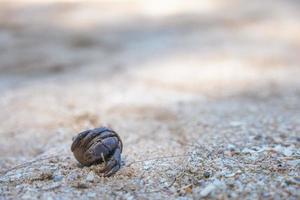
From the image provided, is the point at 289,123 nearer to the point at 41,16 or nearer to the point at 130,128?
the point at 130,128

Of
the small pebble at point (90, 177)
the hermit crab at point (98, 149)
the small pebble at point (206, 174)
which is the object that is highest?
the hermit crab at point (98, 149)

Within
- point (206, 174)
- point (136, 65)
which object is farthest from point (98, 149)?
point (136, 65)

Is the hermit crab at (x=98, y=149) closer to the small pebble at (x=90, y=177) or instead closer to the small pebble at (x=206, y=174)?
the small pebble at (x=90, y=177)

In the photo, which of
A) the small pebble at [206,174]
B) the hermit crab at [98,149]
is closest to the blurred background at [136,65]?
the hermit crab at [98,149]

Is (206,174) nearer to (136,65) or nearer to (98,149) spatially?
(98,149)

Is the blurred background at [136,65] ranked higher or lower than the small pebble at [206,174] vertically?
higher
